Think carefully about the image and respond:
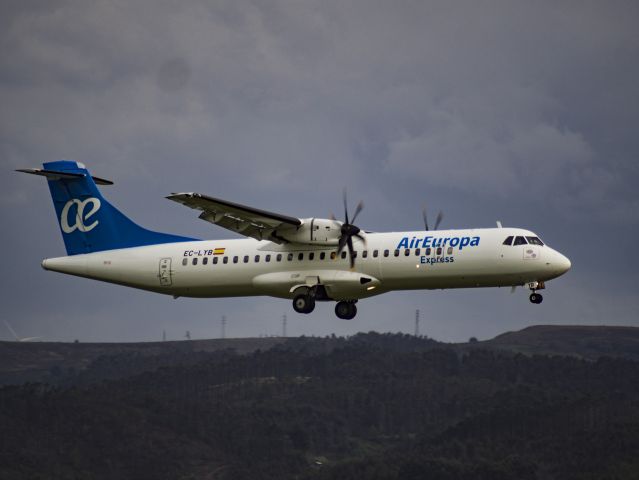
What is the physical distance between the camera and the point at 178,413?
171875 mm

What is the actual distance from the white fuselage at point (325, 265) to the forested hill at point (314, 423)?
332 ft

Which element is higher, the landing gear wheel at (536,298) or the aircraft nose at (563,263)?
the aircraft nose at (563,263)

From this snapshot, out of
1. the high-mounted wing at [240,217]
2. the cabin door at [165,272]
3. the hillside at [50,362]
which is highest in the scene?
the hillside at [50,362]

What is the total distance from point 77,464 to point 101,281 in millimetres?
108329

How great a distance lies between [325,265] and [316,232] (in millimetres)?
1426

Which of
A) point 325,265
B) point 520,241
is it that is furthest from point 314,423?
point 520,241

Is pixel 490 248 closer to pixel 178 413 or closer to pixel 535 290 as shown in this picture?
pixel 535 290

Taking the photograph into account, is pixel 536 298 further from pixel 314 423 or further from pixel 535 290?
pixel 314 423

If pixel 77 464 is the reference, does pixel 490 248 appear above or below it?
above

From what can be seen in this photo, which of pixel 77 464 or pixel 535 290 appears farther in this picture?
pixel 77 464

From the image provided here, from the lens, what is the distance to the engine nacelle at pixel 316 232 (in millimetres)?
44062

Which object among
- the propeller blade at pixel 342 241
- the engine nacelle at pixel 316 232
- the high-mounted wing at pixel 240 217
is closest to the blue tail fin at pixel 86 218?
the high-mounted wing at pixel 240 217

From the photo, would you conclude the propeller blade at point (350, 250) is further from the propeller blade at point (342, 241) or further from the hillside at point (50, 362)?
the hillside at point (50, 362)

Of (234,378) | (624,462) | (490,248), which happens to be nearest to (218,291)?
(490,248)
